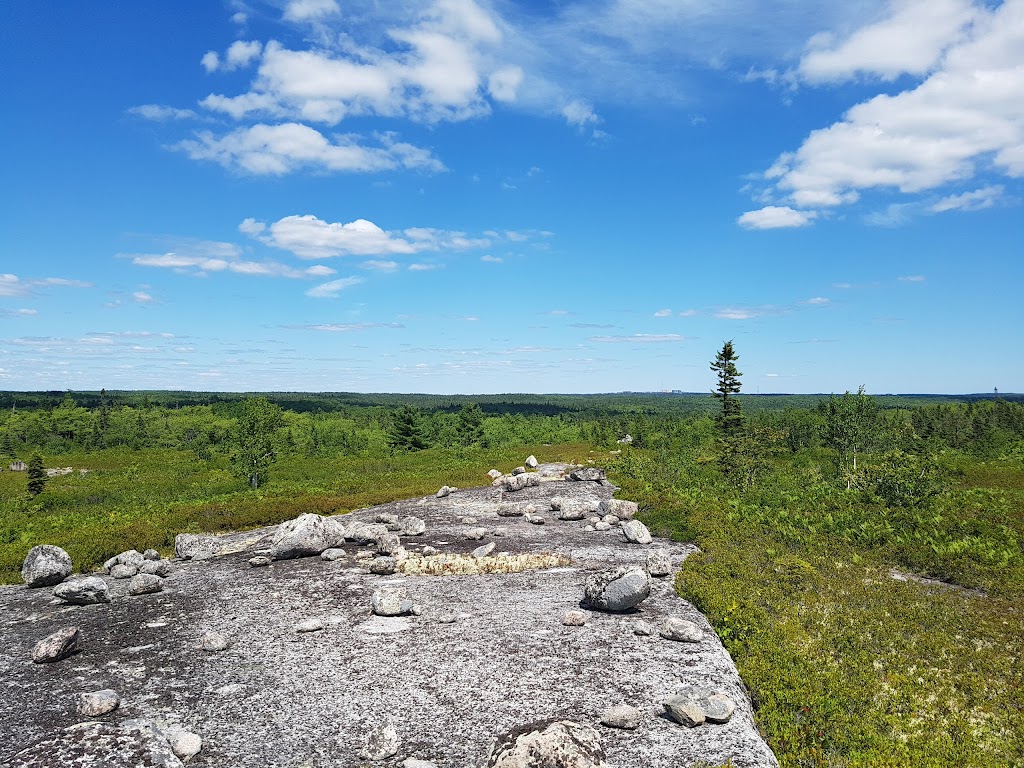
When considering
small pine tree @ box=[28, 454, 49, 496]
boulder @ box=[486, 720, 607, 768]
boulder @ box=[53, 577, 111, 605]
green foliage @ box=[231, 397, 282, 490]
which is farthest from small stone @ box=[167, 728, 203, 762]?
small pine tree @ box=[28, 454, 49, 496]

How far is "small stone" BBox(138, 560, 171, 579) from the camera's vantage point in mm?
22598

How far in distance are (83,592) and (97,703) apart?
30.1ft

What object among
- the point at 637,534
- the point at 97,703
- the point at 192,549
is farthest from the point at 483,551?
the point at 97,703

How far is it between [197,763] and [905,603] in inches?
756

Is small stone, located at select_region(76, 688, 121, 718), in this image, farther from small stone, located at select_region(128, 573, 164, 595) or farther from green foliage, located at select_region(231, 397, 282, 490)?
green foliage, located at select_region(231, 397, 282, 490)

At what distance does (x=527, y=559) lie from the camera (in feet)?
75.4

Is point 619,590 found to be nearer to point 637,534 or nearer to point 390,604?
point 390,604

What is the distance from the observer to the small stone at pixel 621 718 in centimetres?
1076

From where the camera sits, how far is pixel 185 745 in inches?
412

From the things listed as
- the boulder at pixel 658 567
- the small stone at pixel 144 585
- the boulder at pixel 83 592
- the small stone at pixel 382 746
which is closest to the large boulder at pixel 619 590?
the boulder at pixel 658 567

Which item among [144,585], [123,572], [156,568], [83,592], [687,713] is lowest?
[123,572]

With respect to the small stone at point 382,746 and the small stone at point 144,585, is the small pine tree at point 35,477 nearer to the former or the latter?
the small stone at point 144,585

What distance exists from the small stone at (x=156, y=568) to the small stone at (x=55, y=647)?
311 inches

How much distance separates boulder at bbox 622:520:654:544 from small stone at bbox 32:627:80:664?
66.2 feet
